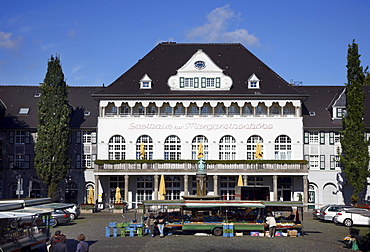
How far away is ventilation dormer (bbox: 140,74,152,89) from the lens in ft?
191

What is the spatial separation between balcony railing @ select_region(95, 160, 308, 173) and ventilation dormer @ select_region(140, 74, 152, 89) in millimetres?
7971

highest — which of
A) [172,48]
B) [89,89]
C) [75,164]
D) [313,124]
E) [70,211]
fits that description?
[172,48]

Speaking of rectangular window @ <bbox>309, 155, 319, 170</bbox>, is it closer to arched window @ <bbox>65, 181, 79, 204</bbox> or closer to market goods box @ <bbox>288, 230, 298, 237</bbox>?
arched window @ <bbox>65, 181, 79, 204</bbox>

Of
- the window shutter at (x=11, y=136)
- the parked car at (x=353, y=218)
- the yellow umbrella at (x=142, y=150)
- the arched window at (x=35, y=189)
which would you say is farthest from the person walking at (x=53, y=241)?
the window shutter at (x=11, y=136)

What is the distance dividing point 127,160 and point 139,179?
3.55 meters

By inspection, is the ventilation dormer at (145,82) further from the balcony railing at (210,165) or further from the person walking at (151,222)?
the person walking at (151,222)

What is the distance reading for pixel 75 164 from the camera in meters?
59.8

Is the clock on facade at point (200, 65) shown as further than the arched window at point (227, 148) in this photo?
Yes

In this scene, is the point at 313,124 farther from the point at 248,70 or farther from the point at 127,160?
the point at 127,160

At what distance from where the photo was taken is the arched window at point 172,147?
57.8 metres

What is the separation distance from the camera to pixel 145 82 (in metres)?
58.3

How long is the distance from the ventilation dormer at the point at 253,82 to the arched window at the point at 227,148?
5689 mm

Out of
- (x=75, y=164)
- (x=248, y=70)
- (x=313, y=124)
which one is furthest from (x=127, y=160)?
(x=313, y=124)

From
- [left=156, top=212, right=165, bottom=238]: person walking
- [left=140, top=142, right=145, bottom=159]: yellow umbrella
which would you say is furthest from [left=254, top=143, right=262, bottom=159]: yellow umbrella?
[left=156, top=212, right=165, bottom=238]: person walking
